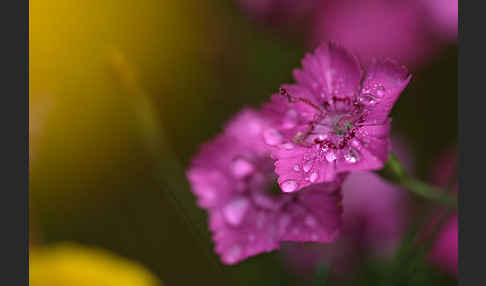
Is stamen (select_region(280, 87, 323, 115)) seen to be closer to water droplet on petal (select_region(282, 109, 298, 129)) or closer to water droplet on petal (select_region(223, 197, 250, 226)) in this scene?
water droplet on petal (select_region(282, 109, 298, 129))

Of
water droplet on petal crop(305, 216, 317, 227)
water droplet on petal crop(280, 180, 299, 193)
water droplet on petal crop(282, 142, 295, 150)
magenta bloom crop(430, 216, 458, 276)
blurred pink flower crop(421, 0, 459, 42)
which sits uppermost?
blurred pink flower crop(421, 0, 459, 42)

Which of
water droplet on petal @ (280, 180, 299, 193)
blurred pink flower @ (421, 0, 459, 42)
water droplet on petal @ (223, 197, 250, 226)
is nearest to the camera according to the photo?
water droplet on petal @ (280, 180, 299, 193)

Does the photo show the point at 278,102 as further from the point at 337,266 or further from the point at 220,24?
the point at 220,24

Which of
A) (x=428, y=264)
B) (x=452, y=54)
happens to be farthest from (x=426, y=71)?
(x=428, y=264)

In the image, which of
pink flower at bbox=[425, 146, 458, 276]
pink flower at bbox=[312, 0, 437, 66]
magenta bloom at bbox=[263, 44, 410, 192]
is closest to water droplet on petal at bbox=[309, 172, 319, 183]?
magenta bloom at bbox=[263, 44, 410, 192]

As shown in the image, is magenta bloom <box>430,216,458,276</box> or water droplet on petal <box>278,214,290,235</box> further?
magenta bloom <box>430,216,458,276</box>
